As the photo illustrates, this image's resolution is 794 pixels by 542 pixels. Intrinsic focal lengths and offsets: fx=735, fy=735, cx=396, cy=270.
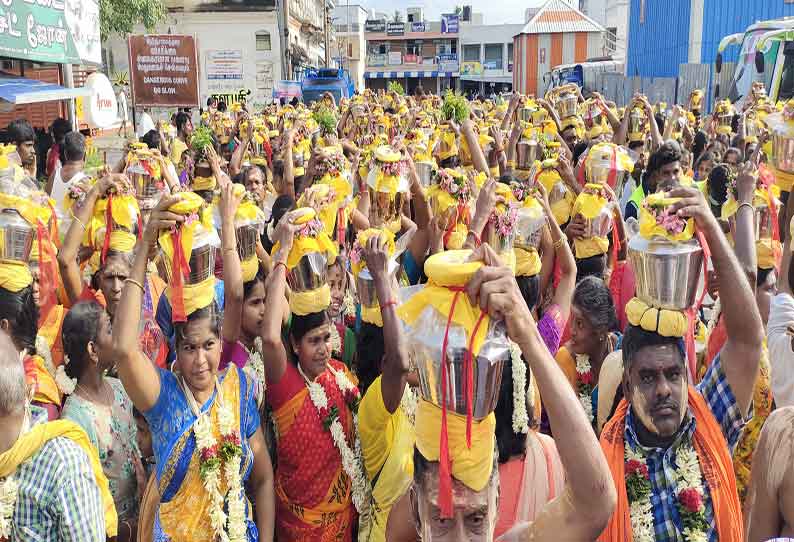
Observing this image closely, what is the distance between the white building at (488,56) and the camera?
68250mm

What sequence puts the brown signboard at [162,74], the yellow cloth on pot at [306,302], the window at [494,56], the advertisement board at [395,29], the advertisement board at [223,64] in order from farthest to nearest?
the advertisement board at [395,29] < the window at [494,56] < the advertisement board at [223,64] < the brown signboard at [162,74] < the yellow cloth on pot at [306,302]

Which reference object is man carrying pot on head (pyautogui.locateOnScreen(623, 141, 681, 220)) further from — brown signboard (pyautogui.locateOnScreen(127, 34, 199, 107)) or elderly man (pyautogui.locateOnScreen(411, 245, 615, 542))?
brown signboard (pyautogui.locateOnScreen(127, 34, 199, 107))

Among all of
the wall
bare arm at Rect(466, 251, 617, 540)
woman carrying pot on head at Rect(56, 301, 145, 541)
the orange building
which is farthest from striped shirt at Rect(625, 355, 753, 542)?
the orange building

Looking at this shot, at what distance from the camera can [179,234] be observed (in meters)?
2.84

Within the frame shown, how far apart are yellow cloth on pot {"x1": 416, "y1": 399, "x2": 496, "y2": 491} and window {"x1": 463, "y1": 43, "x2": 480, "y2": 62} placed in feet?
236

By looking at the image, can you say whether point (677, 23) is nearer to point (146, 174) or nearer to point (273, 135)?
point (273, 135)

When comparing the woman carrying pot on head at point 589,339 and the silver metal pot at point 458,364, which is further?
the woman carrying pot on head at point 589,339

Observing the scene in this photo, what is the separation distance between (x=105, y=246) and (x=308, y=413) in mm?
1884

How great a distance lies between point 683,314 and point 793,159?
3.37 m

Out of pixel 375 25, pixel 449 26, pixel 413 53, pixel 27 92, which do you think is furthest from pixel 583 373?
pixel 375 25

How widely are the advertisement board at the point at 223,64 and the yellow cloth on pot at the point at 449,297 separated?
33967 millimetres

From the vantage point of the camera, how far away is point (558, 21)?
53.3 metres

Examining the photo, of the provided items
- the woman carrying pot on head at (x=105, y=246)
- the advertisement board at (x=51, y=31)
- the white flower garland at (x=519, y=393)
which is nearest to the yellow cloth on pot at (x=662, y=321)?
the white flower garland at (x=519, y=393)

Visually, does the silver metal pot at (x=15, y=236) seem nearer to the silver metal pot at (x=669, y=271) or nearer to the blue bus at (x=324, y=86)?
the silver metal pot at (x=669, y=271)
